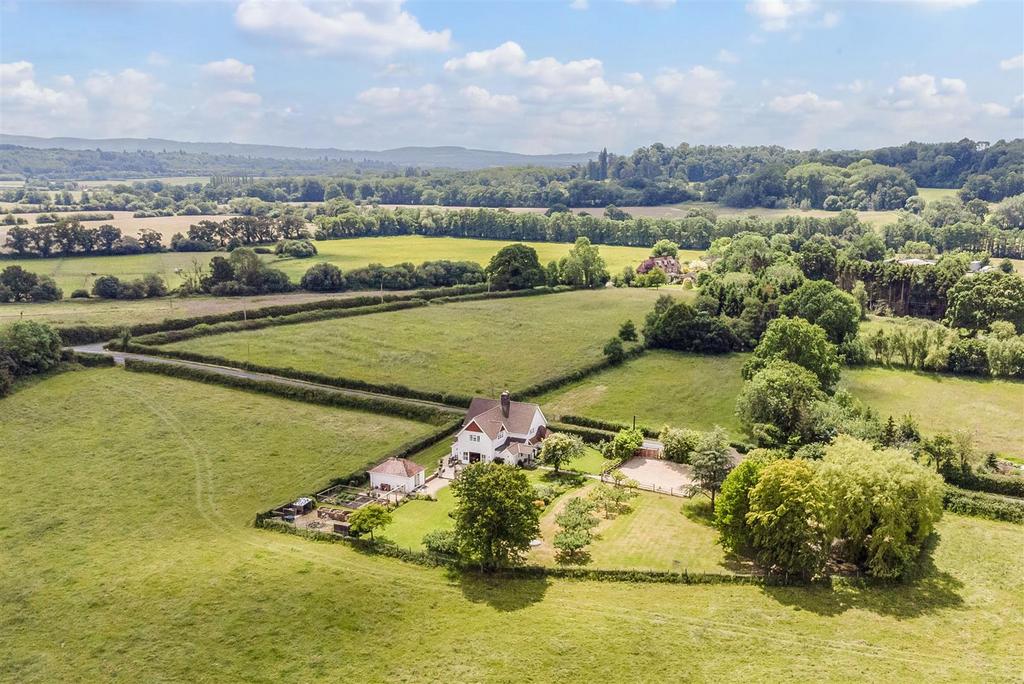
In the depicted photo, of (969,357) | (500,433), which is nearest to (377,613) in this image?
(500,433)

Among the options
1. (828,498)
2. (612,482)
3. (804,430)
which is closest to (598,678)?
(828,498)

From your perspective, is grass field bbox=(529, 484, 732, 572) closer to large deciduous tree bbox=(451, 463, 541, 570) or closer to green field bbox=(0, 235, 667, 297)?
large deciduous tree bbox=(451, 463, 541, 570)

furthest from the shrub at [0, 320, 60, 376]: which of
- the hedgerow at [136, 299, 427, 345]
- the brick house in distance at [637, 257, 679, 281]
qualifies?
the brick house in distance at [637, 257, 679, 281]

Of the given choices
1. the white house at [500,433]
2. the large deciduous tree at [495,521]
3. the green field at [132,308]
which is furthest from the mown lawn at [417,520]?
the green field at [132,308]

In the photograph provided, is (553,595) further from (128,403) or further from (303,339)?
(303,339)

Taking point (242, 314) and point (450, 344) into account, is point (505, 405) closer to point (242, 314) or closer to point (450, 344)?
point (450, 344)
